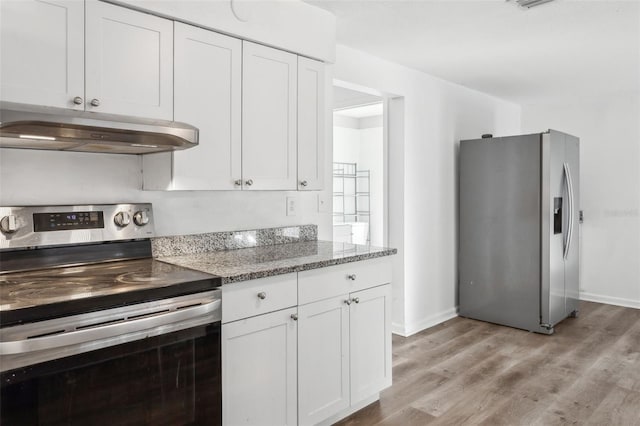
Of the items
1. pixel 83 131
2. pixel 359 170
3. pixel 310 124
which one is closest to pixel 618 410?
pixel 310 124

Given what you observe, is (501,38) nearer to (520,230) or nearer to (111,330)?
(520,230)

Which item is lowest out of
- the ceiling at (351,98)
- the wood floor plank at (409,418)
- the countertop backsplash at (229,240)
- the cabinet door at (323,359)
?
the wood floor plank at (409,418)

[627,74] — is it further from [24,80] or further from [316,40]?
[24,80]

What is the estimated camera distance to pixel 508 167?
4.12 meters

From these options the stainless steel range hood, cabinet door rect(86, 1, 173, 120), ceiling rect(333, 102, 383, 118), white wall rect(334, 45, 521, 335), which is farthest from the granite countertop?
ceiling rect(333, 102, 383, 118)

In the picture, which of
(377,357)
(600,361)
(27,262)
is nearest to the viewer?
(27,262)

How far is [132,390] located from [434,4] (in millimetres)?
2525

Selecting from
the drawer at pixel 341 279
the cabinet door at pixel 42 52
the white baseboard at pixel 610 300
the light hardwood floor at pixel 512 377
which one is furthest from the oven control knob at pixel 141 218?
the white baseboard at pixel 610 300

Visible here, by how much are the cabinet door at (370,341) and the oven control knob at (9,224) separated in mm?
1571

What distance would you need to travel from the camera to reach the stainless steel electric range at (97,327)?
135 centimetres

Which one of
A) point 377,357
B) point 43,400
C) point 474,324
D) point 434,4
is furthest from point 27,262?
point 474,324

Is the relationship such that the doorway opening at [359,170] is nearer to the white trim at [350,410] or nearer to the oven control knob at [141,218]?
the white trim at [350,410]

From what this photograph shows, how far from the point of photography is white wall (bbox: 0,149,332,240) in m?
1.90

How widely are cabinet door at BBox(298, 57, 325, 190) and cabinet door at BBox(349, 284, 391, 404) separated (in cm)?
75
